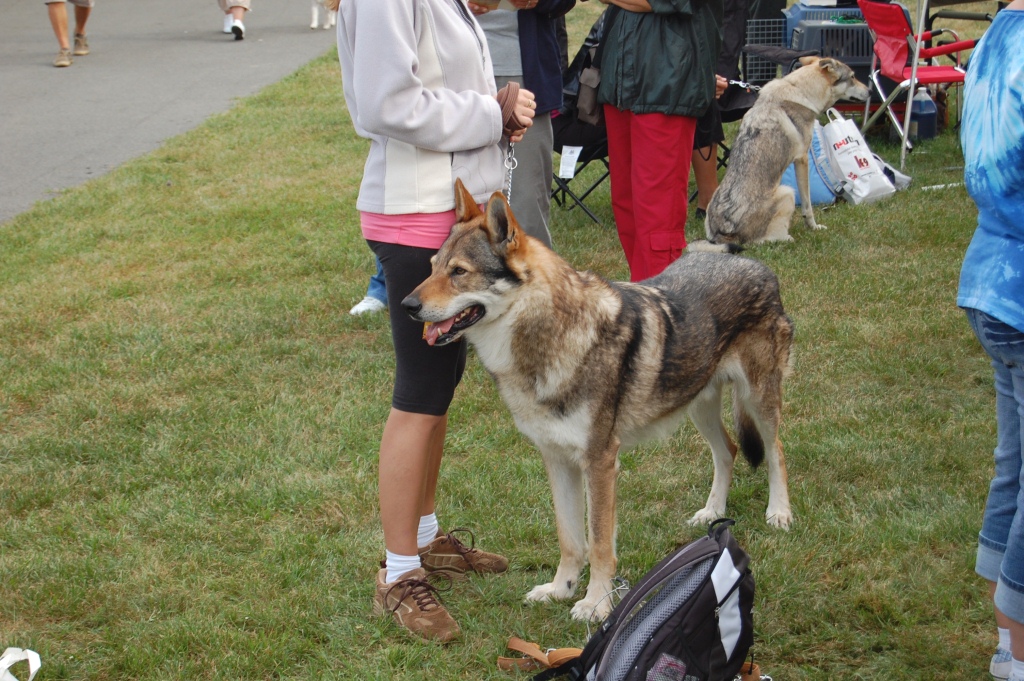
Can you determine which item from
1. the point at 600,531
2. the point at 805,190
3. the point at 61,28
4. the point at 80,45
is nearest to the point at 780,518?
the point at 600,531

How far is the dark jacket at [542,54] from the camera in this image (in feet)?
14.9

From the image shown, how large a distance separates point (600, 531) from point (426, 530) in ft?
2.14

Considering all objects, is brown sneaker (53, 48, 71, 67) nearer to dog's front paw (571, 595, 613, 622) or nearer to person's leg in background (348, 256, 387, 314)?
person's leg in background (348, 256, 387, 314)

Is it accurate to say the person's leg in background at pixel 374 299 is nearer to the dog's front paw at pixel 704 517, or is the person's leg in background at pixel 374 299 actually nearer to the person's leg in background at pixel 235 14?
the dog's front paw at pixel 704 517

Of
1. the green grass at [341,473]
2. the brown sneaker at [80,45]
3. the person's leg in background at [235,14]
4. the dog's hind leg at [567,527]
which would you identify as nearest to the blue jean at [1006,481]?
the green grass at [341,473]

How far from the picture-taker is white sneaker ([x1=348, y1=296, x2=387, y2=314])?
229 inches

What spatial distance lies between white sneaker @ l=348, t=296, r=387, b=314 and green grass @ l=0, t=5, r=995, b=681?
110mm

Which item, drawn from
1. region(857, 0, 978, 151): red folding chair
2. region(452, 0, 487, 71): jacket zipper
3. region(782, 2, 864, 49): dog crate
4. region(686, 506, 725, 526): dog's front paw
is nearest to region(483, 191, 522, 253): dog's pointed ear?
region(452, 0, 487, 71): jacket zipper

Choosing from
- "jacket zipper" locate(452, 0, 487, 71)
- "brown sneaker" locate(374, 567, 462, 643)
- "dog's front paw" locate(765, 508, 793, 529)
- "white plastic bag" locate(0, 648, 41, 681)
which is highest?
"jacket zipper" locate(452, 0, 487, 71)

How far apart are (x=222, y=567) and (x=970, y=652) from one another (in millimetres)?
2486

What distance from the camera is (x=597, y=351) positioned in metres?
2.92

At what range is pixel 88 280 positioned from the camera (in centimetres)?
653

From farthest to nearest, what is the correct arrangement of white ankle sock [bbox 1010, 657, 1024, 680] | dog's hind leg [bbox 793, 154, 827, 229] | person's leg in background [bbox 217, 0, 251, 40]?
1. person's leg in background [bbox 217, 0, 251, 40]
2. dog's hind leg [bbox 793, 154, 827, 229]
3. white ankle sock [bbox 1010, 657, 1024, 680]

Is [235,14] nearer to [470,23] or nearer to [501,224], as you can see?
[470,23]
